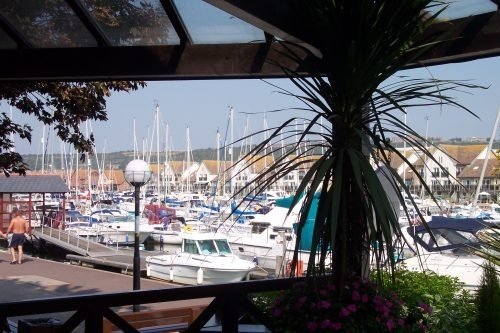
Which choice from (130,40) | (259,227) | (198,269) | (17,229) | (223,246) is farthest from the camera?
(259,227)

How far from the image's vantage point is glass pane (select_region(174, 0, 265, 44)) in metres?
4.63

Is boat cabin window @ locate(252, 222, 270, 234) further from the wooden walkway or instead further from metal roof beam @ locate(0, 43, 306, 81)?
metal roof beam @ locate(0, 43, 306, 81)

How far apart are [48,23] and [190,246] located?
52.8 ft

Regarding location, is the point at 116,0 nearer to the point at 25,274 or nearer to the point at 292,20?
the point at 292,20

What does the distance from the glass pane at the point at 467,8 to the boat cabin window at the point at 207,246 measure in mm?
16360

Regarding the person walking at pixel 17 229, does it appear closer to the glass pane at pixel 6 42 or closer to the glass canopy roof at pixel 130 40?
the glass pane at pixel 6 42

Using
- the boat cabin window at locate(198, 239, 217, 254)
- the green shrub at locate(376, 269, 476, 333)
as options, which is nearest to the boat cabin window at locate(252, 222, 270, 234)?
the boat cabin window at locate(198, 239, 217, 254)

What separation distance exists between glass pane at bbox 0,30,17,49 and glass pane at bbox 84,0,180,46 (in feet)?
2.16

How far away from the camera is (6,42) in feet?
16.1

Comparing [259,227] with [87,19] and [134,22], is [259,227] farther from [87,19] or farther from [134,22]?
[87,19]

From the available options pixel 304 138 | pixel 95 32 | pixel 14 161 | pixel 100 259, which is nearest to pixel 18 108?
pixel 14 161

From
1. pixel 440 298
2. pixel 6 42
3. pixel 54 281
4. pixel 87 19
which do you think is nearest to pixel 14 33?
pixel 6 42

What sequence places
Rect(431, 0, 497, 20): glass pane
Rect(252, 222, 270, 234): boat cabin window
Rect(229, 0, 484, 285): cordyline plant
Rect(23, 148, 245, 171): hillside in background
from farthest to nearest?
Rect(23, 148, 245, 171): hillside in background < Rect(252, 222, 270, 234): boat cabin window < Rect(431, 0, 497, 20): glass pane < Rect(229, 0, 484, 285): cordyline plant

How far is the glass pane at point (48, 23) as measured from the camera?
469cm
